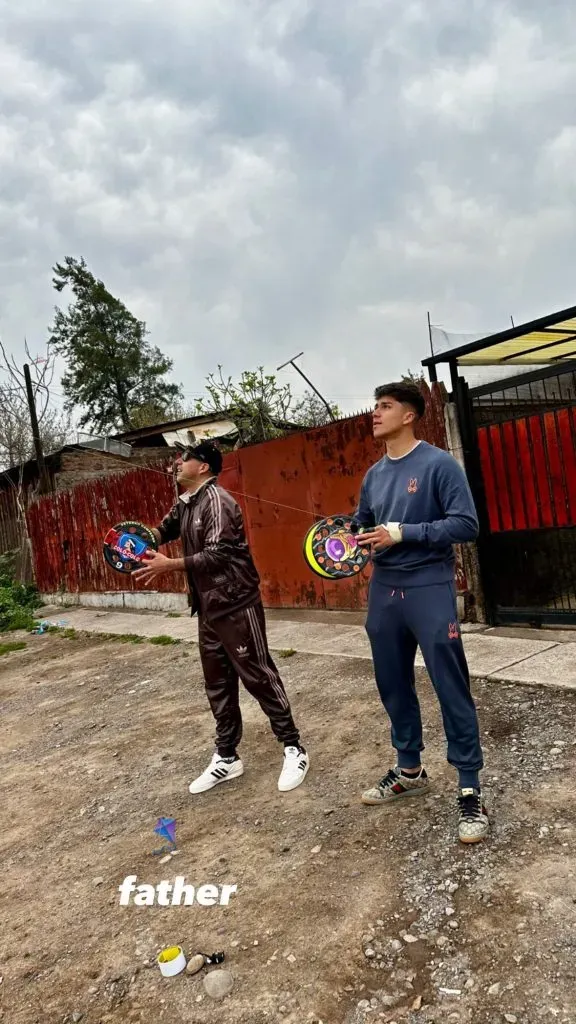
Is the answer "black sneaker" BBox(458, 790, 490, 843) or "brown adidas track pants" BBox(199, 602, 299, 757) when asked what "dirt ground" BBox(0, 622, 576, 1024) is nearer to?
"black sneaker" BBox(458, 790, 490, 843)

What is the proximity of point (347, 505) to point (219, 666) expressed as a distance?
165 inches

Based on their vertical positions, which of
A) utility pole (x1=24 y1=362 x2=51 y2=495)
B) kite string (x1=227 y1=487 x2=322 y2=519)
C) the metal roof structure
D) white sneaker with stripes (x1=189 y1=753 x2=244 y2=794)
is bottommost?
white sneaker with stripes (x1=189 y1=753 x2=244 y2=794)

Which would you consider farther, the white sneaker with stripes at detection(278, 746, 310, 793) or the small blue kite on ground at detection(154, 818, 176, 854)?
the white sneaker with stripes at detection(278, 746, 310, 793)

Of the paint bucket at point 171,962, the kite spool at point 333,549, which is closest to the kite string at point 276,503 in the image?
the kite spool at point 333,549

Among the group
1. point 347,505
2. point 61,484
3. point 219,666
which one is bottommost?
point 219,666

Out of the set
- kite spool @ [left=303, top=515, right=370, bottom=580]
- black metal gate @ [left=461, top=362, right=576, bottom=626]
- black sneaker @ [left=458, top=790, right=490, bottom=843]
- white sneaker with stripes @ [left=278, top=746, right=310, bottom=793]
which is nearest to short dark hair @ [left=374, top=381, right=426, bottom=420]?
kite spool @ [left=303, top=515, right=370, bottom=580]

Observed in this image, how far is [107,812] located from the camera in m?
3.81

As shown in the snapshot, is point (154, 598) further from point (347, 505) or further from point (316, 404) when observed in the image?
point (316, 404)

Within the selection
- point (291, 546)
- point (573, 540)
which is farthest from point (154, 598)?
point (573, 540)

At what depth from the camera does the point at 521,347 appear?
7.20 metres

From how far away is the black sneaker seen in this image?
2785 millimetres

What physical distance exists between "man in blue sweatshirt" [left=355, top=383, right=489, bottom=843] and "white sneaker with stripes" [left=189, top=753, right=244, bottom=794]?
3.74 ft

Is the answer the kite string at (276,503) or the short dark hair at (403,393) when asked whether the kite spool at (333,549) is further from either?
the kite string at (276,503)

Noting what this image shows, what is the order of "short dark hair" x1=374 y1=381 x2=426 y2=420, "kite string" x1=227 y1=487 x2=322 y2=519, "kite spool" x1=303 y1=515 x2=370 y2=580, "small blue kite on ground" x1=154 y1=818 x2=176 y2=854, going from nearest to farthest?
"short dark hair" x1=374 y1=381 x2=426 y2=420 < "small blue kite on ground" x1=154 y1=818 x2=176 y2=854 < "kite spool" x1=303 y1=515 x2=370 y2=580 < "kite string" x1=227 y1=487 x2=322 y2=519
